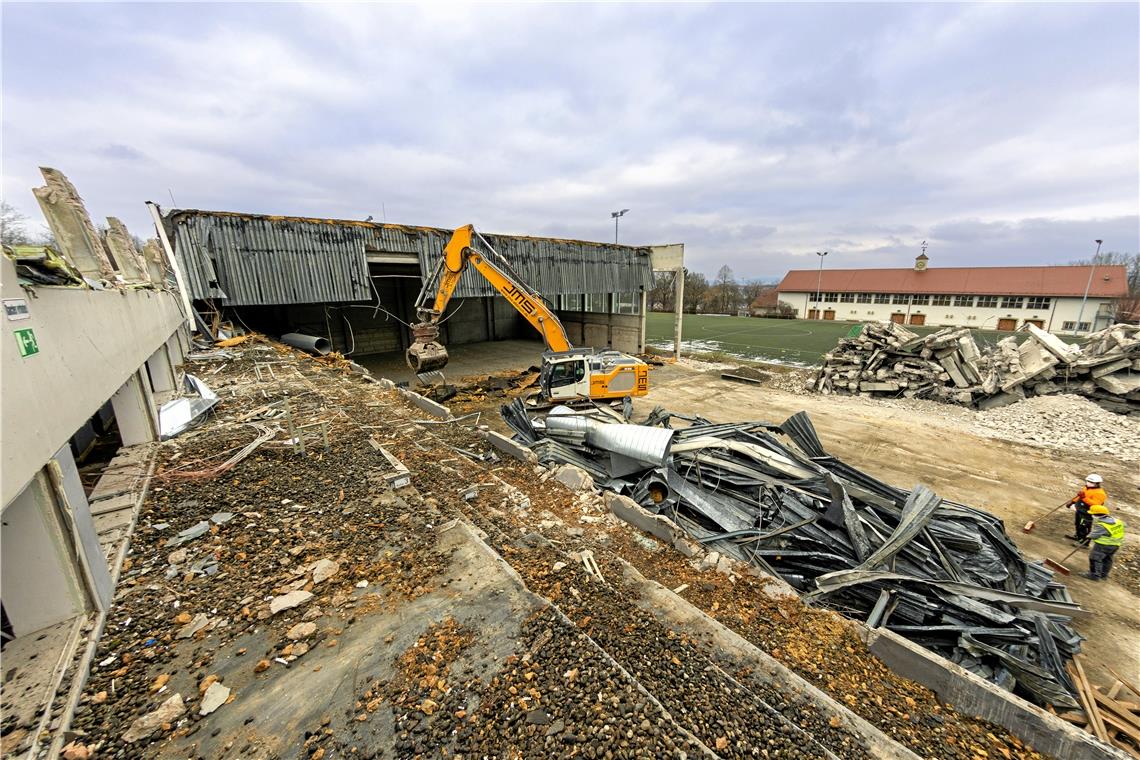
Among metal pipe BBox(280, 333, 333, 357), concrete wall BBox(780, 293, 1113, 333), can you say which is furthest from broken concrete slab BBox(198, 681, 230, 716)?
concrete wall BBox(780, 293, 1113, 333)

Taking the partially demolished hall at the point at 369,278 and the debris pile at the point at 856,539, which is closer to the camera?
the debris pile at the point at 856,539

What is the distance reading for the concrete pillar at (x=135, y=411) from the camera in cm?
658

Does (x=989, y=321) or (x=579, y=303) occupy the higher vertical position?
(x=579, y=303)

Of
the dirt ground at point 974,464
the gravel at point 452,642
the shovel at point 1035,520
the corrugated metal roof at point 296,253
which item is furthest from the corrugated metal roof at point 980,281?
the gravel at point 452,642

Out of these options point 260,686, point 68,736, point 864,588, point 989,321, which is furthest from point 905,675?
point 989,321

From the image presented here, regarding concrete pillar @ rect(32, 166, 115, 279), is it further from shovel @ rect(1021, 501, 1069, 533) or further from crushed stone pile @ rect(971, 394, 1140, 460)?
crushed stone pile @ rect(971, 394, 1140, 460)

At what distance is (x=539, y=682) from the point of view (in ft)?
10.0

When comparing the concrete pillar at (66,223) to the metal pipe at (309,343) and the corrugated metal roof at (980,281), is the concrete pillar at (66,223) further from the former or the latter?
the corrugated metal roof at (980,281)

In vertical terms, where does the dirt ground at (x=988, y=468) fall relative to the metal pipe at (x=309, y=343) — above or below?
below

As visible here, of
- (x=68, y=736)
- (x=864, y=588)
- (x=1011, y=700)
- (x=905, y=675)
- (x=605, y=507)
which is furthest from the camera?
(x=605, y=507)

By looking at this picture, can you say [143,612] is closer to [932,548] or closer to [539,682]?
[539,682]

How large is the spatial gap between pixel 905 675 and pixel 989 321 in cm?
5810

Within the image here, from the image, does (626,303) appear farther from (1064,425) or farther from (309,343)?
(1064,425)

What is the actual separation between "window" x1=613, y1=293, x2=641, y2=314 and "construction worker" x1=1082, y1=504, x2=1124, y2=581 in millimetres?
20891
